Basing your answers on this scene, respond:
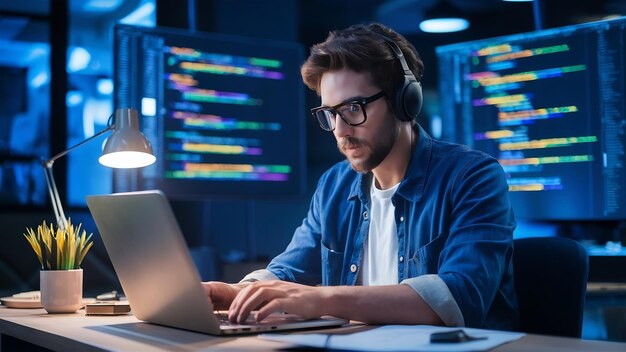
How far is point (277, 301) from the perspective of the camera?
45.5 inches

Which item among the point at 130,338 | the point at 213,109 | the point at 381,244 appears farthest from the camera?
the point at 213,109

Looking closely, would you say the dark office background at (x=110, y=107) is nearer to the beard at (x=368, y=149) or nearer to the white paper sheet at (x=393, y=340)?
the beard at (x=368, y=149)

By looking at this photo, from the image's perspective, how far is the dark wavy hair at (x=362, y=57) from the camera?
5.34ft

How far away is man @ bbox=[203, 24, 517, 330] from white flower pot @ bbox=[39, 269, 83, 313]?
34cm

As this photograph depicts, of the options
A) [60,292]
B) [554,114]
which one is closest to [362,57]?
[60,292]

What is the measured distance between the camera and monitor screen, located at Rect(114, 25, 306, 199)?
9.66ft

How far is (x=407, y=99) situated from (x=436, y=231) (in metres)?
0.28

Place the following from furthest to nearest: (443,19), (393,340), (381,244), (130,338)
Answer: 1. (443,19)
2. (381,244)
3. (130,338)
4. (393,340)

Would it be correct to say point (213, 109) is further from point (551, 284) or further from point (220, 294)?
point (551, 284)

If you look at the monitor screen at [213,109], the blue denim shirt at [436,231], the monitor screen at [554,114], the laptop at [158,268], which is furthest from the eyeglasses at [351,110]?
the monitor screen at [213,109]

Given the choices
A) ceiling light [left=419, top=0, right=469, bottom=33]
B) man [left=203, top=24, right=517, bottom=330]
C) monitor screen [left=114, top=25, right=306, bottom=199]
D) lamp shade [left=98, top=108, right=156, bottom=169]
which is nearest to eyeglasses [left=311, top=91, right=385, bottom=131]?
man [left=203, top=24, right=517, bottom=330]

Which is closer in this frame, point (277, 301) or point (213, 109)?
point (277, 301)

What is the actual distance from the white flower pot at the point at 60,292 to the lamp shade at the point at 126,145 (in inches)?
10.5

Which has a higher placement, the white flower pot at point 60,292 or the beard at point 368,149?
the beard at point 368,149
